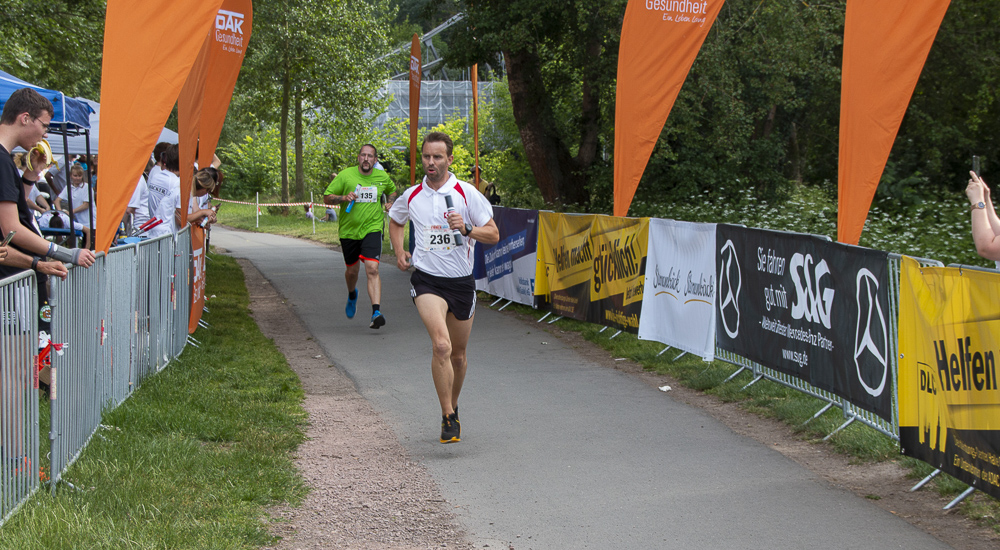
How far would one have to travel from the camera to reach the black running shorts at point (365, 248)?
39.0ft

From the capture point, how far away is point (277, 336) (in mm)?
11531

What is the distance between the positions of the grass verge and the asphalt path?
2.97ft

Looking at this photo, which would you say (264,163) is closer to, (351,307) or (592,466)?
(351,307)

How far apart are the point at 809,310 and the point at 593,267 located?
4.46 m

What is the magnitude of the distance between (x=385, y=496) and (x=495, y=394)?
2.93 metres

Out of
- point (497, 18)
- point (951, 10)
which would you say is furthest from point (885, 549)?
point (951, 10)

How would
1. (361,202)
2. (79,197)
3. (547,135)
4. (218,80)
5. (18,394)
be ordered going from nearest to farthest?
(18,394)
(218,80)
(361,202)
(79,197)
(547,135)

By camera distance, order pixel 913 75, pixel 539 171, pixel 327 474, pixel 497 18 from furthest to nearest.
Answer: pixel 539 171 → pixel 497 18 → pixel 913 75 → pixel 327 474

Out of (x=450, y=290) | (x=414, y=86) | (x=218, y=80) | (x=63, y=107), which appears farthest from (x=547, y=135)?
(x=450, y=290)

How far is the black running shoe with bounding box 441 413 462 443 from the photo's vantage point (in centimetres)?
653

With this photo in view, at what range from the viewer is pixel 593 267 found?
11.5 metres

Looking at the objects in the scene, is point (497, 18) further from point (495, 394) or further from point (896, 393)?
point (896, 393)

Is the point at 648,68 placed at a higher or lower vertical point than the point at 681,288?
higher

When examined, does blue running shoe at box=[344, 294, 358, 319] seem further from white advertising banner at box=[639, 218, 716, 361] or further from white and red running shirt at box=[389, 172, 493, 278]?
white and red running shirt at box=[389, 172, 493, 278]
